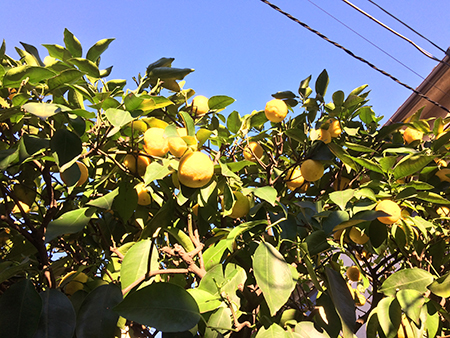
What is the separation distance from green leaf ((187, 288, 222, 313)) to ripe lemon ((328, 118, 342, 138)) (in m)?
0.94

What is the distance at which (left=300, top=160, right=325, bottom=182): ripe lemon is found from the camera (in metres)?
1.27

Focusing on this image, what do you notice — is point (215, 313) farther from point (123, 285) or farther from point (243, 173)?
point (243, 173)

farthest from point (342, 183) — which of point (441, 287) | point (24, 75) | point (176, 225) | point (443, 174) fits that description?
point (24, 75)

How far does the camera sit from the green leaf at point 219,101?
123 centimetres

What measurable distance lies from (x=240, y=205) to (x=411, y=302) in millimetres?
528

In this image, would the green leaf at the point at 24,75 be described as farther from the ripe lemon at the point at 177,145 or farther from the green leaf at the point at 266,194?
the green leaf at the point at 266,194

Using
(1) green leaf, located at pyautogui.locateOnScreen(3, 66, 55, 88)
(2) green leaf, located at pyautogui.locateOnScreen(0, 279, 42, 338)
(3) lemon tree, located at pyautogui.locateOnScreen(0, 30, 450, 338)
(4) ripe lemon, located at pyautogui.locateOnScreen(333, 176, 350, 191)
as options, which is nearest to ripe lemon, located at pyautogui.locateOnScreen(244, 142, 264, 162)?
(3) lemon tree, located at pyautogui.locateOnScreen(0, 30, 450, 338)

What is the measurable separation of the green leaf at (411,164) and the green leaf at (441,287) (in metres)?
0.34

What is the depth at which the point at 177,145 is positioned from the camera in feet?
2.89

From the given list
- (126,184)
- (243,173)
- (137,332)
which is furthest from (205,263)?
(243,173)

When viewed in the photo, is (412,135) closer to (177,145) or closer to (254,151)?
(254,151)

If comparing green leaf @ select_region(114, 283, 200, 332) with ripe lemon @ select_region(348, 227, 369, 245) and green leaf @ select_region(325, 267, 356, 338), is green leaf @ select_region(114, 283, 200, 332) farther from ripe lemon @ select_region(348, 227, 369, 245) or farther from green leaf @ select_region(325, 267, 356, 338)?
ripe lemon @ select_region(348, 227, 369, 245)

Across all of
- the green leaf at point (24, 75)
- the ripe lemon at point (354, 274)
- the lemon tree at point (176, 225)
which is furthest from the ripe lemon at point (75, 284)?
the ripe lemon at point (354, 274)

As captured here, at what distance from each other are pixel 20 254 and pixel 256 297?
0.84m
